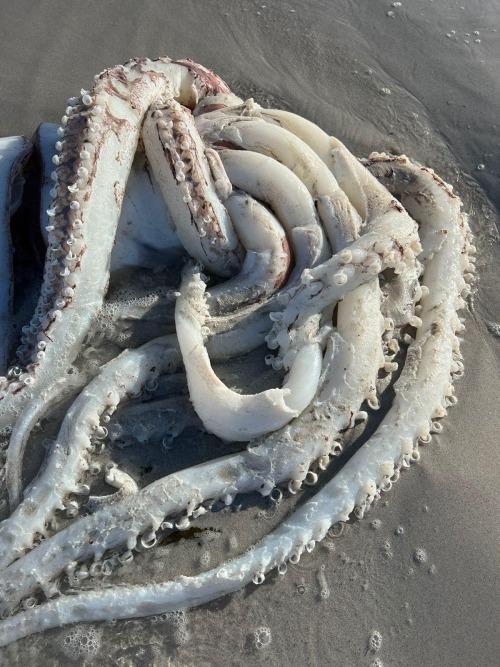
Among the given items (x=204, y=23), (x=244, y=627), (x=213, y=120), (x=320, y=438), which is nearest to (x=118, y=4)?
(x=204, y=23)

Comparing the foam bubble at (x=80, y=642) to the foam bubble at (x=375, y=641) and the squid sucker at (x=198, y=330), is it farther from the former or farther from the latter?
the foam bubble at (x=375, y=641)

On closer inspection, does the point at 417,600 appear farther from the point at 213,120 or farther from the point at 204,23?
the point at 204,23

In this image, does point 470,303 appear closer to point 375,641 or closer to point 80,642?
point 375,641

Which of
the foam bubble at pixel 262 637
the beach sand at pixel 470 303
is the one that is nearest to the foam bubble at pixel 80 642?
the beach sand at pixel 470 303

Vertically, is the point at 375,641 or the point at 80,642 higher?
the point at 375,641

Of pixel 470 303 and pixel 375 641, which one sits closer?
pixel 375 641

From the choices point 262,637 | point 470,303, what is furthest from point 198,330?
point 470,303
